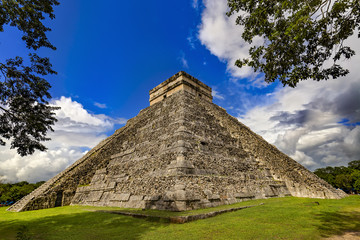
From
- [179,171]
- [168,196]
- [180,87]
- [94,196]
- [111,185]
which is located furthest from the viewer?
[180,87]

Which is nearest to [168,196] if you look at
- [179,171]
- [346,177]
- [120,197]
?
[179,171]

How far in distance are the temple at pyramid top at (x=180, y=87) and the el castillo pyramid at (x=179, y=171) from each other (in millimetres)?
136

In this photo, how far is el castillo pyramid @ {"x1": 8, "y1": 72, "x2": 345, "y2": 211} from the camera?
7797mm

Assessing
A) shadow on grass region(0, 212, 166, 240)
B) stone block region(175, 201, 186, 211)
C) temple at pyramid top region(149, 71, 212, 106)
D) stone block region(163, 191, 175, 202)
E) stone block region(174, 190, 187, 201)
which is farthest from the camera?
temple at pyramid top region(149, 71, 212, 106)

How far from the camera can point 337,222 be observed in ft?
15.0

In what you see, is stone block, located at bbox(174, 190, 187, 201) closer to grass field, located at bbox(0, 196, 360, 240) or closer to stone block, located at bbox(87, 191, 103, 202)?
grass field, located at bbox(0, 196, 360, 240)

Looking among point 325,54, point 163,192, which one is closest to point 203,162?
point 163,192

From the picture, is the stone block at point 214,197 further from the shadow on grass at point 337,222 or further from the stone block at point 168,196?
the shadow on grass at point 337,222

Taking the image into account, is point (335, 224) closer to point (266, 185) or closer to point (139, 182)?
point (266, 185)

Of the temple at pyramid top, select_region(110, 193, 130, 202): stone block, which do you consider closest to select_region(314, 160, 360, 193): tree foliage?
the temple at pyramid top

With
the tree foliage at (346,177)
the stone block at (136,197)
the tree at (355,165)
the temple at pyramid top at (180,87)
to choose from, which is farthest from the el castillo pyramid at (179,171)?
the tree at (355,165)

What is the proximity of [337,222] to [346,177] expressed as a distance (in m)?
48.9

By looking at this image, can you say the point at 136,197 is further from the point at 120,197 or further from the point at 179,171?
the point at 179,171

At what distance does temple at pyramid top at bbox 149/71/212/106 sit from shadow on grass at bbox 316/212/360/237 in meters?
11.8
